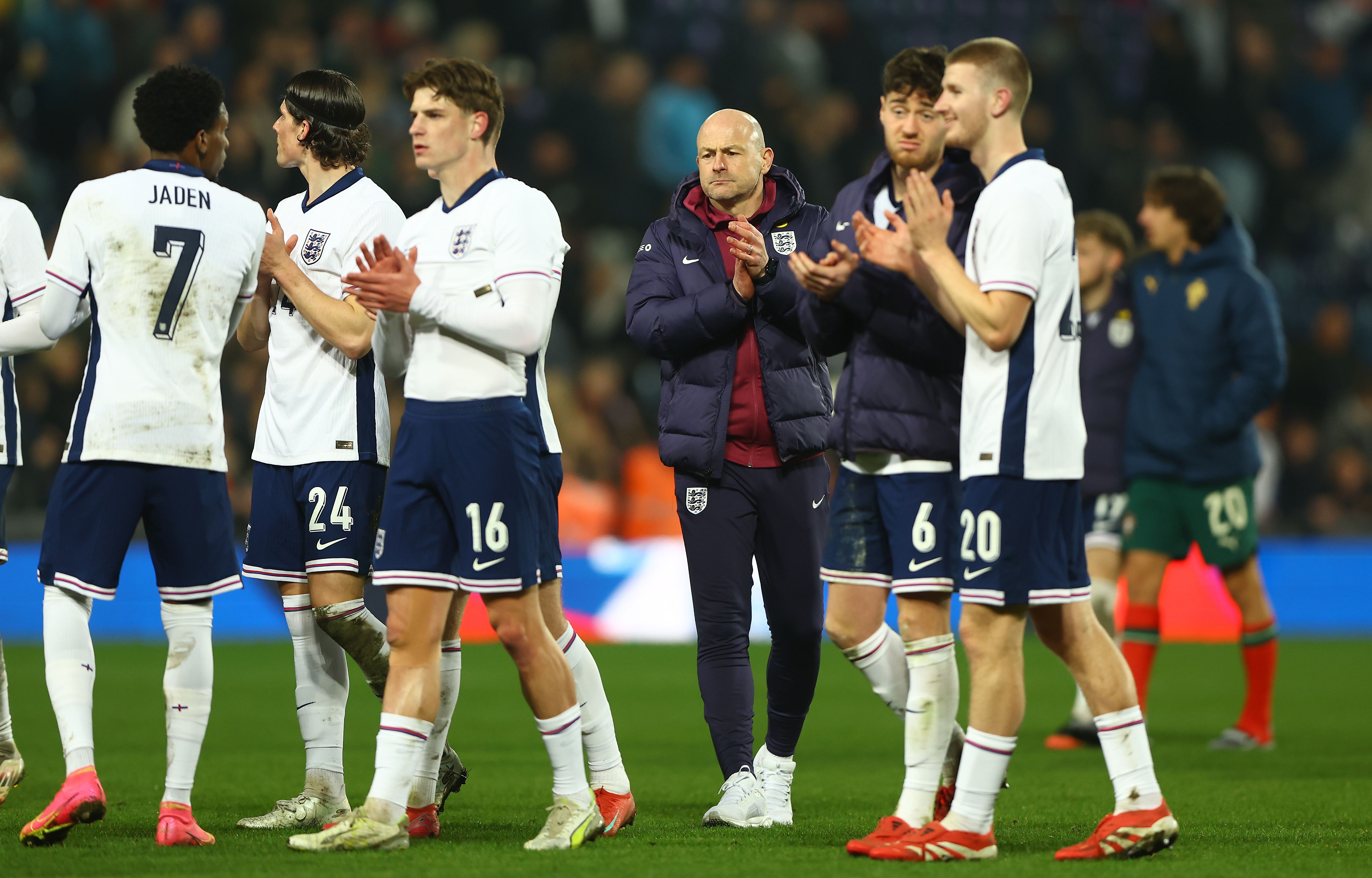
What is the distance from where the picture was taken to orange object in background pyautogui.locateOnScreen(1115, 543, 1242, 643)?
44.8ft

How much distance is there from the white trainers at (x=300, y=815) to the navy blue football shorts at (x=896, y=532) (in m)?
1.89

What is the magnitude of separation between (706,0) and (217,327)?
13.4m

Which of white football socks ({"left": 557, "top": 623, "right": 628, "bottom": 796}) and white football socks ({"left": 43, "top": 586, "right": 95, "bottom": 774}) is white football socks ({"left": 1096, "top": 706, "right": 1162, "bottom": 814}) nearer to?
white football socks ({"left": 557, "top": 623, "right": 628, "bottom": 796})

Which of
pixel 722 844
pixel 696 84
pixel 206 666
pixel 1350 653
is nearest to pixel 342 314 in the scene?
pixel 206 666

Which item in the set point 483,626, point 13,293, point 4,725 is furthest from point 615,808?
point 483,626

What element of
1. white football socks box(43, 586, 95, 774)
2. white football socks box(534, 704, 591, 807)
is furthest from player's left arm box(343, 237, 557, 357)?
white football socks box(43, 586, 95, 774)

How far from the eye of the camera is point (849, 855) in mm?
4918

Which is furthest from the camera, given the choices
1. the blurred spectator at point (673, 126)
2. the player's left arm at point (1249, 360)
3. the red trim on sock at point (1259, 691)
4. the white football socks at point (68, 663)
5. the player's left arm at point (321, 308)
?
the blurred spectator at point (673, 126)

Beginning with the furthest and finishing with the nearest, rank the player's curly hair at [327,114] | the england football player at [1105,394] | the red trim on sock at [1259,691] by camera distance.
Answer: the england football player at [1105,394], the red trim on sock at [1259,691], the player's curly hair at [327,114]

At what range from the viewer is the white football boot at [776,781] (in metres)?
5.77

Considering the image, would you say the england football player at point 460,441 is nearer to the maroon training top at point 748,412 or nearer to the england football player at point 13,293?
the maroon training top at point 748,412

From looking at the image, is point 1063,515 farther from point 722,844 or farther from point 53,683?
point 53,683

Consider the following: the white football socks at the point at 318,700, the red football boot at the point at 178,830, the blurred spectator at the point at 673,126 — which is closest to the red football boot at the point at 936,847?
the white football socks at the point at 318,700

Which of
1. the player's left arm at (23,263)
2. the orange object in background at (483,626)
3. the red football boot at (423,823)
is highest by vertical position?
the player's left arm at (23,263)
